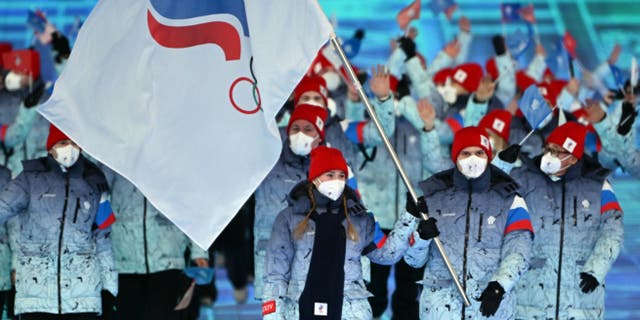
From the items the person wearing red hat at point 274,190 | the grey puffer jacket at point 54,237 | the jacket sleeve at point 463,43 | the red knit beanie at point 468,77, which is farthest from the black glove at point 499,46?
the grey puffer jacket at point 54,237

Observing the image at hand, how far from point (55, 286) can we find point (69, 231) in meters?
0.34

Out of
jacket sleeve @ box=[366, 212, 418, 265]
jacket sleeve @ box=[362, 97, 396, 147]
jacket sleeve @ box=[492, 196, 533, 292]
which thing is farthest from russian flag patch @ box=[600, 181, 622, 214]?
Answer: jacket sleeve @ box=[362, 97, 396, 147]

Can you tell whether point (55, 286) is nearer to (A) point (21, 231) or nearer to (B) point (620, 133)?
(A) point (21, 231)

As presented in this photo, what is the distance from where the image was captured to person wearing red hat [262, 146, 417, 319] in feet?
27.1

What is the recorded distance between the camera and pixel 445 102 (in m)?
11.6

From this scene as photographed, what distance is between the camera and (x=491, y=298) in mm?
8133

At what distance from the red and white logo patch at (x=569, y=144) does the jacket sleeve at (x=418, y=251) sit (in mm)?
1161

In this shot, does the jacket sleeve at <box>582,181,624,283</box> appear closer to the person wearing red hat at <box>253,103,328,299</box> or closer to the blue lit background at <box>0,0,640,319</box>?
the person wearing red hat at <box>253,103,328,299</box>

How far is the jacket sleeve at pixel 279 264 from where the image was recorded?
8227 mm

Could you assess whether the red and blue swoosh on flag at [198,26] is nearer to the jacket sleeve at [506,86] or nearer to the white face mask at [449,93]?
the white face mask at [449,93]

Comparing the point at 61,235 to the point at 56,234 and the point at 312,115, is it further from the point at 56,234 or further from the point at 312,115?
the point at 312,115

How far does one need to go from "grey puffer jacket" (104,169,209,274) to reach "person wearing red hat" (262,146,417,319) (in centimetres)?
182

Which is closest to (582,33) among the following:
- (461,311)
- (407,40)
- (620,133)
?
(407,40)

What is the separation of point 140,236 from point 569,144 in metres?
2.99
